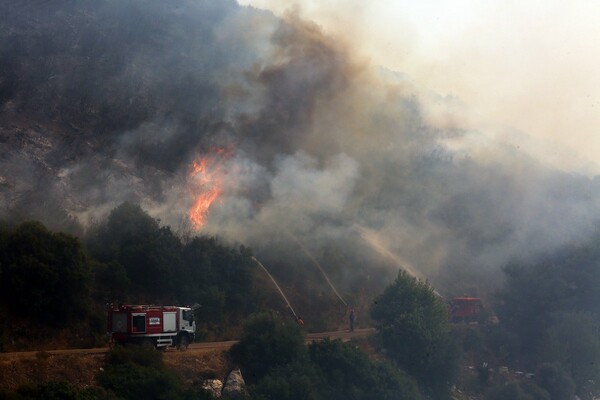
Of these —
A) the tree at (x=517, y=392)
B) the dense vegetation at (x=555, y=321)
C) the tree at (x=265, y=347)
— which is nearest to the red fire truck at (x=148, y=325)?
the tree at (x=265, y=347)

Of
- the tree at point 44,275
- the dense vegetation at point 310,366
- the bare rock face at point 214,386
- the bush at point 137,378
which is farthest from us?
the dense vegetation at point 310,366

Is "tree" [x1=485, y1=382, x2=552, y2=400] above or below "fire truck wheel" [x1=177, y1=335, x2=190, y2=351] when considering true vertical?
below

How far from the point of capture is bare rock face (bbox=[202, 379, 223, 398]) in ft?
111

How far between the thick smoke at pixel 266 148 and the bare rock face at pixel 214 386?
22551 mm

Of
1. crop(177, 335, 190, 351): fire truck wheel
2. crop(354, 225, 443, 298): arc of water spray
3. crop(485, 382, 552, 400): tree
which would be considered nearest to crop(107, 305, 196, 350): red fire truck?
crop(177, 335, 190, 351): fire truck wheel

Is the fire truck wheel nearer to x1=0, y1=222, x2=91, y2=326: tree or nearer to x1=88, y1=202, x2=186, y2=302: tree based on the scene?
x1=0, y1=222, x2=91, y2=326: tree

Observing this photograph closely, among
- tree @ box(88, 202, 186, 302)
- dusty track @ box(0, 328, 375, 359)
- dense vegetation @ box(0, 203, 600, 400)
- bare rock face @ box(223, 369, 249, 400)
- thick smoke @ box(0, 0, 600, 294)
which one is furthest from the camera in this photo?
thick smoke @ box(0, 0, 600, 294)

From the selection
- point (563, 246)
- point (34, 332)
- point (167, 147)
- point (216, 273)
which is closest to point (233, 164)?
point (167, 147)

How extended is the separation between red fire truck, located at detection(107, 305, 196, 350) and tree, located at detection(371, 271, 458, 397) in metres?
17.9

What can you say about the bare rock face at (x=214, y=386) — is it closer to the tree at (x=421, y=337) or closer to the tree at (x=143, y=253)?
the tree at (x=143, y=253)

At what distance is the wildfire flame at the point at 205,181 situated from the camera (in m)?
57.0

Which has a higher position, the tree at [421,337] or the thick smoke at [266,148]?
the thick smoke at [266,148]

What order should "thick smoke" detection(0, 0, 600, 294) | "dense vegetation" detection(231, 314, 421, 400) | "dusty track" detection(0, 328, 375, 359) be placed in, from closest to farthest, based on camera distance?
"dusty track" detection(0, 328, 375, 359), "dense vegetation" detection(231, 314, 421, 400), "thick smoke" detection(0, 0, 600, 294)

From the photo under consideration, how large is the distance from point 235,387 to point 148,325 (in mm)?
5986
